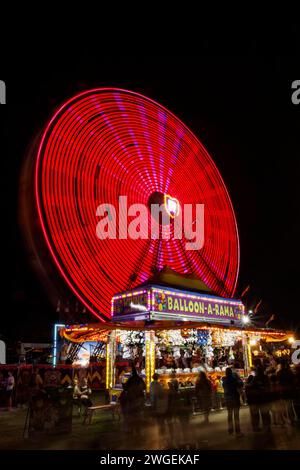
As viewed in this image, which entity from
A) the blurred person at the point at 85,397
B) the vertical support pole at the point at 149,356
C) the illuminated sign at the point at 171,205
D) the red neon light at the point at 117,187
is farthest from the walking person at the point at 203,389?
the illuminated sign at the point at 171,205

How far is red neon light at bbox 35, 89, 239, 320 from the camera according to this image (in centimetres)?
1827

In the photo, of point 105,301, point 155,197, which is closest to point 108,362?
point 105,301

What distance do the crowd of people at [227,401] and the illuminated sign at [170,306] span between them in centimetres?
596

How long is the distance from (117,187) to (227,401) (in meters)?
14.3

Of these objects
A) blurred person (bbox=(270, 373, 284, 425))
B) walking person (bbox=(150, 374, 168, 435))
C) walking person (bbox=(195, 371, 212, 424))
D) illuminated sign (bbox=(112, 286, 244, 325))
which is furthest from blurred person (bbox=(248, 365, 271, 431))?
illuminated sign (bbox=(112, 286, 244, 325))

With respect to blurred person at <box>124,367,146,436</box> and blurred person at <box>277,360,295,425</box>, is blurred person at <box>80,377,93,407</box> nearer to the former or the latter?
blurred person at <box>124,367,146,436</box>

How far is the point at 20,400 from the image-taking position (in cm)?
1661

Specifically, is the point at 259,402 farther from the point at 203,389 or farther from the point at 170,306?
the point at 170,306

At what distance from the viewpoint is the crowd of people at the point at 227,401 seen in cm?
879

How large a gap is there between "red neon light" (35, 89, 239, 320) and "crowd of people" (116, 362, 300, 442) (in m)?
8.20

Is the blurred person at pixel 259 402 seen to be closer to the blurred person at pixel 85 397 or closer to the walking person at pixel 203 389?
the walking person at pixel 203 389

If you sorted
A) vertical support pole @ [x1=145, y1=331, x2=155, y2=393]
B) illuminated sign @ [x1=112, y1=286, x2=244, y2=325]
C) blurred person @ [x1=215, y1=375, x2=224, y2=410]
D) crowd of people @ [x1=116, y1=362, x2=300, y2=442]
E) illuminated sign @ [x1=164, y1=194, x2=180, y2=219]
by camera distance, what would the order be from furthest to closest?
illuminated sign @ [x1=164, y1=194, x2=180, y2=219] → illuminated sign @ [x1=112, y1=286, x2=244, y2=325] → blurred person @ [x1=215, y1=375, x2=224, y2=410] → vertical support pole @ [x1=145, y1=331, x2=155, y2=393] → crowd of people @ [x1=116, y1=362, x2=300, y2=442]

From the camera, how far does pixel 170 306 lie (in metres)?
17.0

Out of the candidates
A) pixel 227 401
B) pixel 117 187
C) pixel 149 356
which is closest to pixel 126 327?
pixel 149 356
